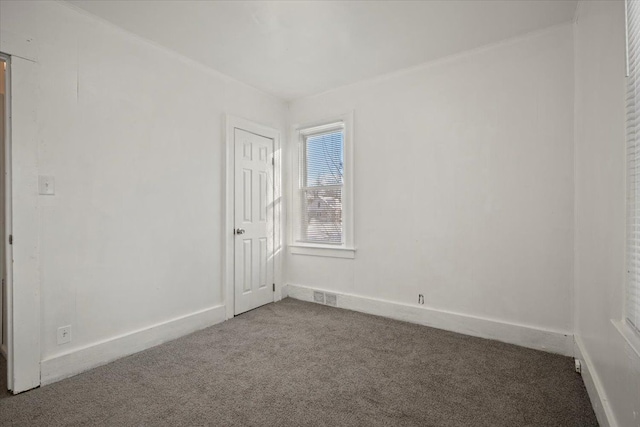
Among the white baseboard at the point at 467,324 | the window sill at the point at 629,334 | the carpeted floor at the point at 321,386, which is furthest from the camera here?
the white baseboard at the point at 467,324

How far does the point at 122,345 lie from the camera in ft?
8.57

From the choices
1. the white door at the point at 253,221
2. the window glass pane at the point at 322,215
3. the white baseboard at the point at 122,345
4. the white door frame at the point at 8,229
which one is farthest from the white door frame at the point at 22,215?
the window glass pane at the point at 322,215

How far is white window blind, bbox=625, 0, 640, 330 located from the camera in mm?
1267

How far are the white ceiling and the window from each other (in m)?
0.94

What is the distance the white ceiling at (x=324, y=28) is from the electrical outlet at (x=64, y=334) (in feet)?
8.00

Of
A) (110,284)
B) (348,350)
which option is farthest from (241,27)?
(348,350)

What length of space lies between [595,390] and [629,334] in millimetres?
788

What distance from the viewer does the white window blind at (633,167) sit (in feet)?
4.16

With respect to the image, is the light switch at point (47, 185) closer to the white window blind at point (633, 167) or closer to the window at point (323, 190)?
the window at point (323, 190)

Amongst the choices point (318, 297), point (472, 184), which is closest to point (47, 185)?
point (318, 297)

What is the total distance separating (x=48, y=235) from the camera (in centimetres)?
223

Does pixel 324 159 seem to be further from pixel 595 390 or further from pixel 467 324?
pixel 595 390

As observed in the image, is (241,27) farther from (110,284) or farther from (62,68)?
(110,284)

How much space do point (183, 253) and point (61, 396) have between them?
1393 millimetres
